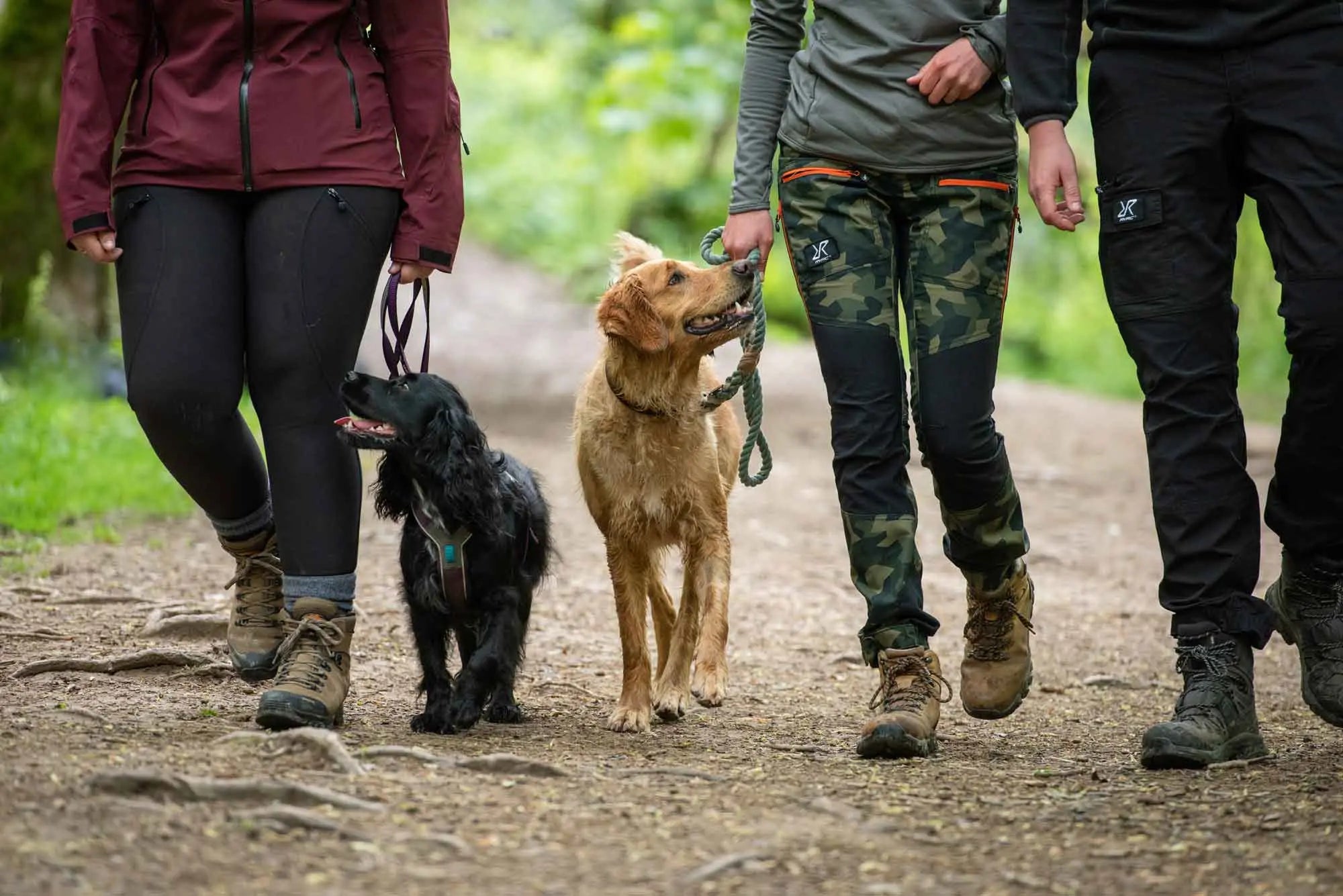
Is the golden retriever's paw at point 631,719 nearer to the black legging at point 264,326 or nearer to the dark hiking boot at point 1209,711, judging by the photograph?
the black legging at point 264,326

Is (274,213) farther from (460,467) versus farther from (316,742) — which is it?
(316,742)

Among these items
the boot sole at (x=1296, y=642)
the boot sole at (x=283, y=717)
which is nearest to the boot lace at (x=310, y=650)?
the boot sole at (x=283, y=717)

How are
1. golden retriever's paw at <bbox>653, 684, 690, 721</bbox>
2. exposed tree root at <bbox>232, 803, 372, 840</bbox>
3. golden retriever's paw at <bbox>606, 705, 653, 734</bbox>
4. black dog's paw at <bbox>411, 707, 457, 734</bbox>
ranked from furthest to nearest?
golden retriever's paw at <bbox>653, 684, 690, 721</bbox>, golden retriever's paw at <bbox>606, 705, 653, 734</bbox>, black dog's paw at <bbox>411, 707, 457, 734</bbox>, exposed tree root at <bbox>232, 803, 372, 840</bbox>

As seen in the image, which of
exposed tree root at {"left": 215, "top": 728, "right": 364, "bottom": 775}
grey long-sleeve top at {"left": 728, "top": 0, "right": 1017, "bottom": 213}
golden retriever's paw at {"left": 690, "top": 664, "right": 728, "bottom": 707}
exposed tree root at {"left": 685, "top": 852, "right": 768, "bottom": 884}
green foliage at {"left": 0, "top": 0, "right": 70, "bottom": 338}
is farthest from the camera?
green foliage at {"left": 0, "top": 0, "right": 70, "bottom": 338}

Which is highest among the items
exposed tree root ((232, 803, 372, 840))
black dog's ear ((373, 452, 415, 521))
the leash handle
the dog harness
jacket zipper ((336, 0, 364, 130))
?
jacket zipper ((336, 0, 364, 130))

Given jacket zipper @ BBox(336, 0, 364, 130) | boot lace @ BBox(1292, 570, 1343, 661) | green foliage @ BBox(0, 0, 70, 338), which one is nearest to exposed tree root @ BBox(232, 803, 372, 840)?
jacket zipper @ BBox(336, 0, 364, 130)

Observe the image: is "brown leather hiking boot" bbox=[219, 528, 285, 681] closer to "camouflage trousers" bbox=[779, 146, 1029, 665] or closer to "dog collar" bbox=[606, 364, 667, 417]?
"dog collar" bbox=[606, 364, 667, 417]

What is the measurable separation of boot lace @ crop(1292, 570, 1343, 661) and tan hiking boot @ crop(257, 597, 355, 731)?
8.29 feet

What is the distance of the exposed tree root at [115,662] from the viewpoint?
4.80 meters

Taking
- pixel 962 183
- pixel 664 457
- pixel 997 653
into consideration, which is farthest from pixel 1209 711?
pixel 664 457

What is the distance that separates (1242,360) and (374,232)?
48.0ft

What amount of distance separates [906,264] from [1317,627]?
1450mm

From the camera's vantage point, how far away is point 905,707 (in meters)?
4.12

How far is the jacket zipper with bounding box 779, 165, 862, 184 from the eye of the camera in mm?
4199
